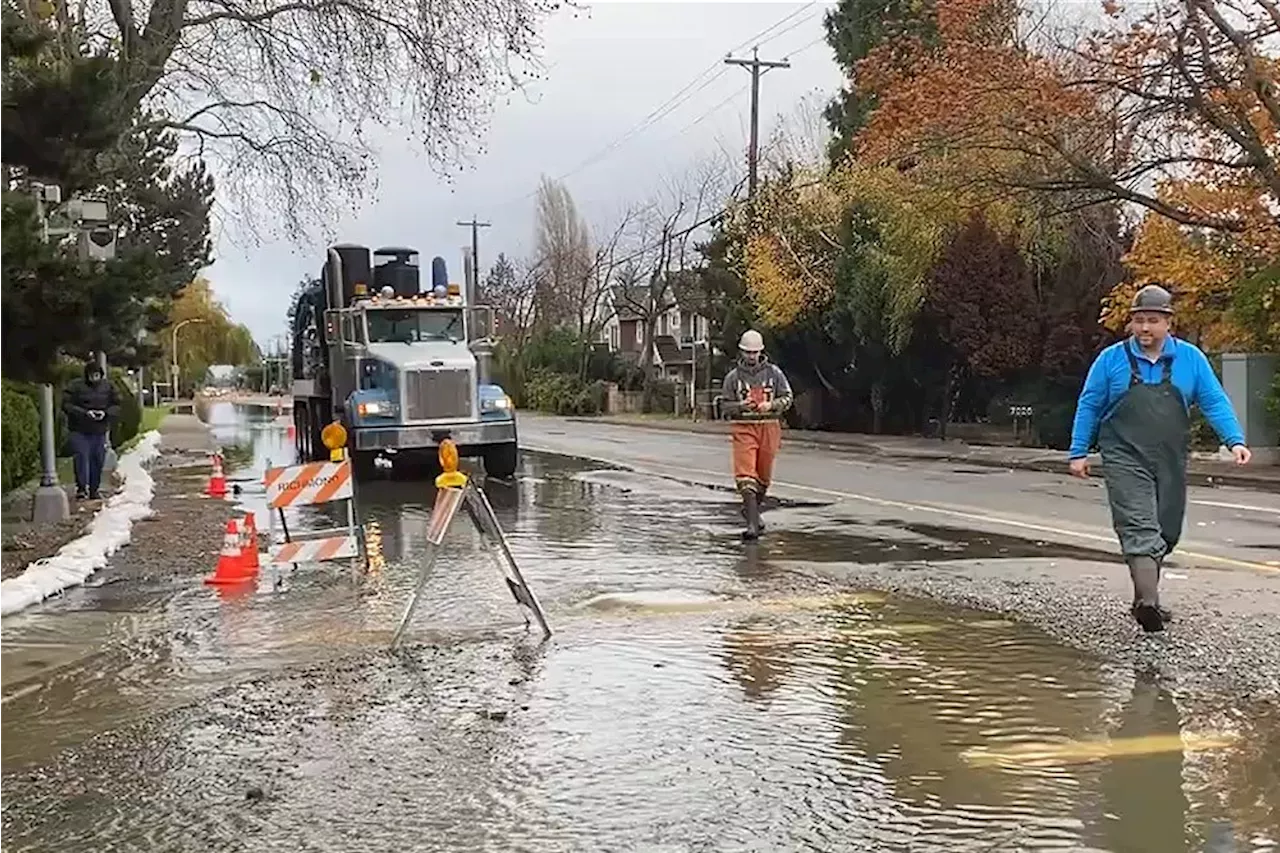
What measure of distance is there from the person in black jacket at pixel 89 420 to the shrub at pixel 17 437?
48 cm

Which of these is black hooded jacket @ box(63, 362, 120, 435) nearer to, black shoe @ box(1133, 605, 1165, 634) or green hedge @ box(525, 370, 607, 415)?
black shoe @ box(1133, 605, 1165, 634)

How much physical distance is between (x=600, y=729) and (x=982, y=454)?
25.3 m

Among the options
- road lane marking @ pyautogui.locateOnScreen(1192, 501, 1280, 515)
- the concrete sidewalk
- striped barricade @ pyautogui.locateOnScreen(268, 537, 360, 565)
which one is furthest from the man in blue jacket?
the concrete sidewalk

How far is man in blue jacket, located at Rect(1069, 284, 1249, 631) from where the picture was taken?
8.37 meters

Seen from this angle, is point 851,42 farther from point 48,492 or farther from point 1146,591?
point 1146,591

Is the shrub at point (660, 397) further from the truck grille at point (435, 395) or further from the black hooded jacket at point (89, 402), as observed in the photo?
the black hooded jacket at point (89, 402)

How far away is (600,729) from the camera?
6.60 meters

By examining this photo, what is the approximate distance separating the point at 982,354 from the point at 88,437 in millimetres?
21611

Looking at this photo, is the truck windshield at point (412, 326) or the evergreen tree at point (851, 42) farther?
the evergreen tree at point (851, 42)

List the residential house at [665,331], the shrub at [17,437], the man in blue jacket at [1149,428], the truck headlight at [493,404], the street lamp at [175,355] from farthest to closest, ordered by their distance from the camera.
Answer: the street lamp at [175,355]
the residential house at [665,331]
the truck headlight at [493,404]
the shrub at [17,437]
the man in blue jacket at [1149,428]

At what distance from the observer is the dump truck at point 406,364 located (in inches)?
847

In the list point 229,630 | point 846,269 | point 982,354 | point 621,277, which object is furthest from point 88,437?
point 621,277

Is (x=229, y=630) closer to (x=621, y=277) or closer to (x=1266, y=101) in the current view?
(x=1266, y=101)

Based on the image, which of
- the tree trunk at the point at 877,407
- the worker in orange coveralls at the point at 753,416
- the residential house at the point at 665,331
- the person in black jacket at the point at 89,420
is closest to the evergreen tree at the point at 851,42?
the tree trunk at the point at 877,407
